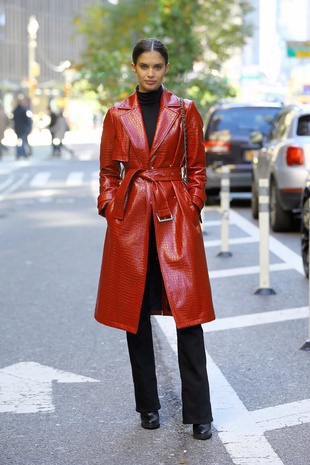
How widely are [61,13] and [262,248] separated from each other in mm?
120546

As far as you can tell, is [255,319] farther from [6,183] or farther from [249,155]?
[6,183]

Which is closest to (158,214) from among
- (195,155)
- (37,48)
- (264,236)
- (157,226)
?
(157,226)

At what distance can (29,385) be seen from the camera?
6895 mm

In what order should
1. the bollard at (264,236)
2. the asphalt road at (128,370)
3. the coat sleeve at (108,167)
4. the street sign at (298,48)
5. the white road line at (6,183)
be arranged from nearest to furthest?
the asphalt road at (128,370) < the coat sleeve at (108,167) < the bollard at (264,236) < the white road line at (6,183) < the street sign at (298,48)

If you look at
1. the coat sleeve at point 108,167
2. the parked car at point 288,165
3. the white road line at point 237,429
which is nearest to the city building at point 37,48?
the parked car at point 288,165

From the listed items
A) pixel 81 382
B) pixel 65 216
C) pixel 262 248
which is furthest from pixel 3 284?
pixel 65 216

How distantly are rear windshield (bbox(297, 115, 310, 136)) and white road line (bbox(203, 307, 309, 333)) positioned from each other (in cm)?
598

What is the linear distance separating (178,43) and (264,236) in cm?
2006

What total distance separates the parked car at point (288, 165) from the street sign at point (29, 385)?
7948 mm

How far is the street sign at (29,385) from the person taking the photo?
637cm

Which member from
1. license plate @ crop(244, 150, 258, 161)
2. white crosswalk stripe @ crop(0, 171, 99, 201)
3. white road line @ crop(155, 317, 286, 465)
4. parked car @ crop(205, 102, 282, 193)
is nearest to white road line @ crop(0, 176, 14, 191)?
white crosswalk stripe @ crop(0, 171, 99, 201)

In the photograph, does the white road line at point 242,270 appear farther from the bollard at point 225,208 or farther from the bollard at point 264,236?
the bollard at point 264,236

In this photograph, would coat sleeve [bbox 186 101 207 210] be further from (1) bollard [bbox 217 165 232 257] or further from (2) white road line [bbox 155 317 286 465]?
(1) bollard [bbox 217 165 232 257]

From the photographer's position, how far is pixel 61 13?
128m
